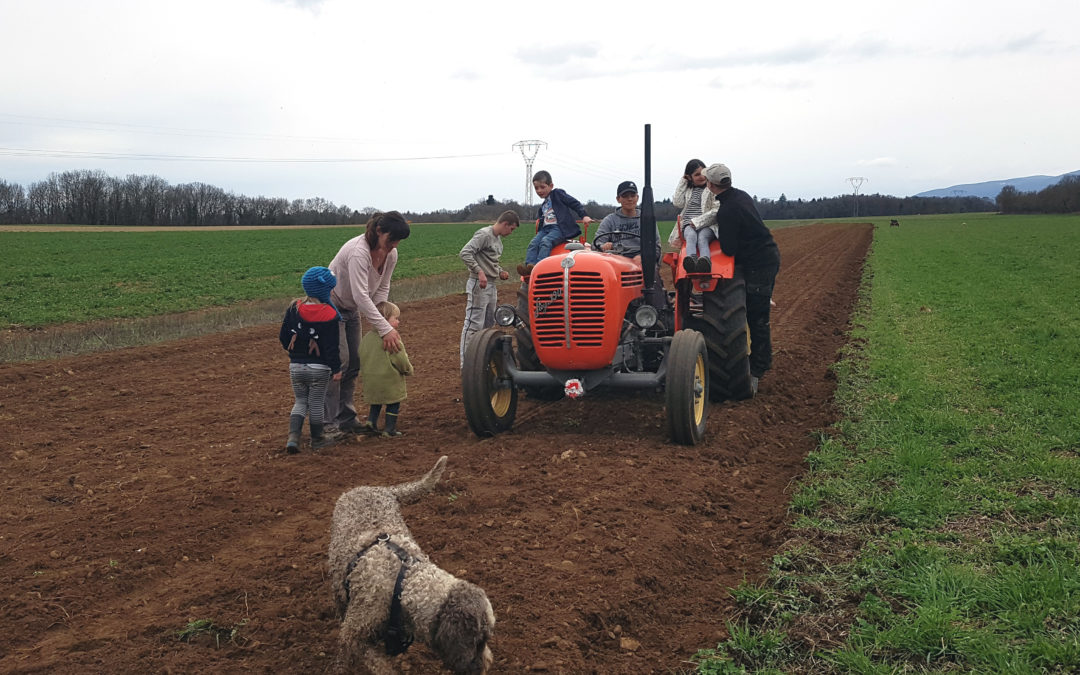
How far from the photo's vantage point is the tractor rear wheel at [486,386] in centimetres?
587

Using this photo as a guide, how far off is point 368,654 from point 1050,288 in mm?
15873

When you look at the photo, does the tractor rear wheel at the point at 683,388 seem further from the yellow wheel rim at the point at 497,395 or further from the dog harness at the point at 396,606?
the dog harness at the point at 396,606

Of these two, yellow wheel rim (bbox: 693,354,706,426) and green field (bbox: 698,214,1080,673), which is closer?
green field (bbox: 698,214,1080,673)

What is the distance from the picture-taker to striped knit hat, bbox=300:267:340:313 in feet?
18.3

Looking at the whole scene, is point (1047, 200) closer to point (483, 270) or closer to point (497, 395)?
point (483, 270)

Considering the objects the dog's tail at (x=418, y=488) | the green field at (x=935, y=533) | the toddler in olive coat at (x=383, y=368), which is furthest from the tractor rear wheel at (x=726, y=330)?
the dog's tail at (x=418, y=488)

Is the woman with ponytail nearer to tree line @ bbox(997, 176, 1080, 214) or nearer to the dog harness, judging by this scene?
the dog harness

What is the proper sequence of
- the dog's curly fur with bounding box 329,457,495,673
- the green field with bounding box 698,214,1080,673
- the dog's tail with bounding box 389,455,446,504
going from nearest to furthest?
the dog's curly fur with bounding box 329,457,495,673
the green field with bounding box 698,214,1080,673
the dog's tail with bounding box 389,455,446,504

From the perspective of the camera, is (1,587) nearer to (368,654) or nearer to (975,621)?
(368,654)

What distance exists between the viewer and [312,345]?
5.66 metres

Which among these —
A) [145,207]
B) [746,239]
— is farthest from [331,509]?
[145,207]

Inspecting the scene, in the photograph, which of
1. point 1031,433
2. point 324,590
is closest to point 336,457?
point 324,590

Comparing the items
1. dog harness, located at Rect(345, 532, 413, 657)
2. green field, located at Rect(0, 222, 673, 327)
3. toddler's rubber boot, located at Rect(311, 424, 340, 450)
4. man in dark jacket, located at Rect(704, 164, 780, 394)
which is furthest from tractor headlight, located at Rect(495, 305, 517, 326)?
green field, located at Rect(0, 222, 673, 327)

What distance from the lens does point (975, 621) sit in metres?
3.19
